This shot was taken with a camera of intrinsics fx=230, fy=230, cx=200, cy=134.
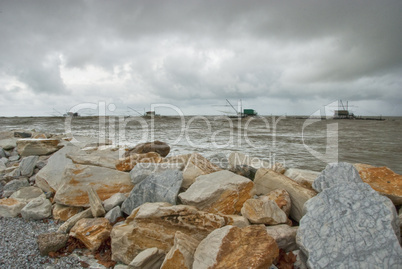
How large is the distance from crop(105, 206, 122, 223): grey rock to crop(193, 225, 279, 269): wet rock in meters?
2.12

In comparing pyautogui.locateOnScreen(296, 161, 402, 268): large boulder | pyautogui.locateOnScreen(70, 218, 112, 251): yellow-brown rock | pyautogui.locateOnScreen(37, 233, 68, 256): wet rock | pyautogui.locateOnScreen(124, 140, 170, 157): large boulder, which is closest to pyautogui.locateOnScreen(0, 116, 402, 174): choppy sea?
pyautogui.locateOnScreen(124, 140, 170, 157): large boulder

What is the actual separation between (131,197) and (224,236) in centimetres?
232

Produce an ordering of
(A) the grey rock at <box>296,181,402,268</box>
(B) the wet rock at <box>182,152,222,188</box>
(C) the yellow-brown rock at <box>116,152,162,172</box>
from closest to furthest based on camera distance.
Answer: (A) the grey rock at <box>296,181,402,268</box>, (B) the wet rock at <box>182,152,222,188</box>, (C) the yellow-brown rock at <box>116,152,162,172</box>

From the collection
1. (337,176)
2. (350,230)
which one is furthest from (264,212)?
(337,176)

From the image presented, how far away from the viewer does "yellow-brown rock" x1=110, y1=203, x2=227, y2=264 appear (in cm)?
339

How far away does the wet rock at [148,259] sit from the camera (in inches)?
117

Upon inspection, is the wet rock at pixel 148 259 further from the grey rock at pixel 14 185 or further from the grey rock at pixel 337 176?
the grey rock at pixel 14 185

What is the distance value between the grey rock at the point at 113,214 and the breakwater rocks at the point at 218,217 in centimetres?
2

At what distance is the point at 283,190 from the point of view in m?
4.30

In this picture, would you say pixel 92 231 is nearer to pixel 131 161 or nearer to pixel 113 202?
pixel 113 202

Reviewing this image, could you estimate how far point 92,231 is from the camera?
3.85 metres

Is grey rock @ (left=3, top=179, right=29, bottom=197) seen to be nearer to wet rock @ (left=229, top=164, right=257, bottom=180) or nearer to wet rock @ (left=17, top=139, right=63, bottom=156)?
wet rock @ (left=17, top=139, right=63, bottom=156)

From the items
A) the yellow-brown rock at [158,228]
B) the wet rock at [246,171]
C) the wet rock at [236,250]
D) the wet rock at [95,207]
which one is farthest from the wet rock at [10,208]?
the wet rock at [246,171]

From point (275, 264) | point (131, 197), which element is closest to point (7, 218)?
point (131, 197)
